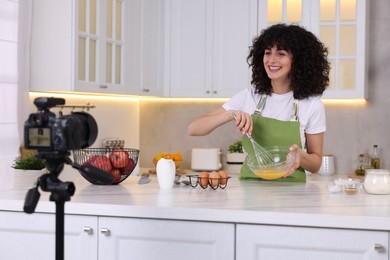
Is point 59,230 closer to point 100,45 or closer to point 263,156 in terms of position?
point 263,156

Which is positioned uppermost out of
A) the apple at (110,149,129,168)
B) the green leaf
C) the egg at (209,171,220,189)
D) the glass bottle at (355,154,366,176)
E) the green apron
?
the green apron

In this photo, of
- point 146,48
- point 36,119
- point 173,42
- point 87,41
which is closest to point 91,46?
point 87,41

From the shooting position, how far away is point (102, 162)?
279cm

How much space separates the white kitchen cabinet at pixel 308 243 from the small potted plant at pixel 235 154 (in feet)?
9.38

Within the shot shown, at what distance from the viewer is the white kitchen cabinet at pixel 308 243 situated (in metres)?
2.19

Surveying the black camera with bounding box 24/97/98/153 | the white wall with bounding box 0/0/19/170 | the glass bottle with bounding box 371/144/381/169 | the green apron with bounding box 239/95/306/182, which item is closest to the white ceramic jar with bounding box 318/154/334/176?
the glass bottle with bounding box 371/144/381/169

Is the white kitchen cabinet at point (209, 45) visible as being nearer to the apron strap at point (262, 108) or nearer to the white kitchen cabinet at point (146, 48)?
the white kitchen cabinet at point (146, 48)

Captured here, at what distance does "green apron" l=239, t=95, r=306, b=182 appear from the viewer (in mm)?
3246

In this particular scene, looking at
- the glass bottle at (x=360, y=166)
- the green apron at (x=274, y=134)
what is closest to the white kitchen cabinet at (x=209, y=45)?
the glass bottle at (x=360, y=166)

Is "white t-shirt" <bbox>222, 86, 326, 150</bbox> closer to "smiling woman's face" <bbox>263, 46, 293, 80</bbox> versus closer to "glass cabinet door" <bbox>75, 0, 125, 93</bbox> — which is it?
"smiling woman's face" <bbox>263, 46, 293, 80</bbox>

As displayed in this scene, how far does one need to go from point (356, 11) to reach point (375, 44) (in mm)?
434

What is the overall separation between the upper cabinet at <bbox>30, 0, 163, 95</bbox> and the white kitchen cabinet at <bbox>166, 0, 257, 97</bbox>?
1.01ft

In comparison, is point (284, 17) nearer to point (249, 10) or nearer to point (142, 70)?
point (249, 10)

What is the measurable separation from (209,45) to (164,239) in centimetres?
299
